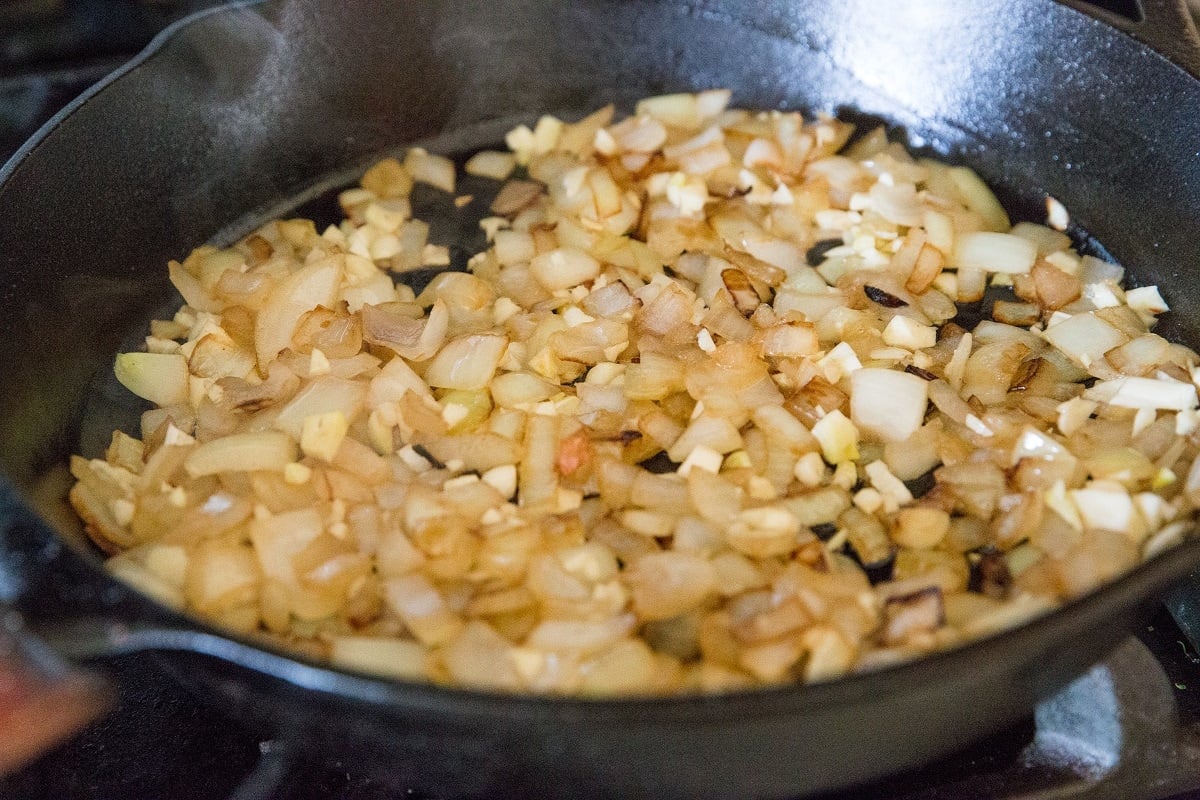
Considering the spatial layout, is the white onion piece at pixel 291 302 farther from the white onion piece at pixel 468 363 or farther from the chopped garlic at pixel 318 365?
the white onion piece at pixel 468 363

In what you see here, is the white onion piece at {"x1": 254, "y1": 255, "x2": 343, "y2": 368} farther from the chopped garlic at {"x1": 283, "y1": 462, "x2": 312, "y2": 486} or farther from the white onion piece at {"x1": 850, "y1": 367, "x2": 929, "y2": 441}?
the white onion piece at {"x1": 850, "y1": 367, "x2": 929, "y2": 441}

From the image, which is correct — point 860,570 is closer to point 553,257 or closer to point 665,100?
point 553,257

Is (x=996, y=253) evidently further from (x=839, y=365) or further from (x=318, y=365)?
(x=318, y=365)

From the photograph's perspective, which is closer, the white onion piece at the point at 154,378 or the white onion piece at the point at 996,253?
the white onion piece at the point at 154,378

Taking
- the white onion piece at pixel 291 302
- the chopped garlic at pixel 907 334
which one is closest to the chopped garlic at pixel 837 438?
Answer: the chopped garlic at pixel 907 334

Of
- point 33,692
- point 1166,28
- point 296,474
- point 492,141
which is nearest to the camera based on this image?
point 33,692

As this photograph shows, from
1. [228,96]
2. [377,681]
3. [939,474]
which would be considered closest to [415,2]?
[228,96]

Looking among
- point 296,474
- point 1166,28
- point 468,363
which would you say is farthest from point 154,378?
point 1166,28
